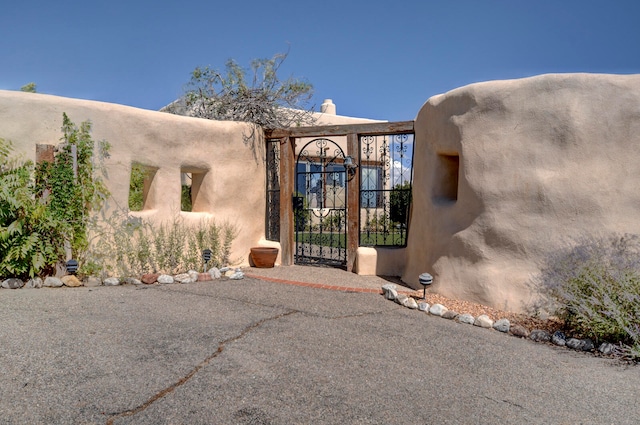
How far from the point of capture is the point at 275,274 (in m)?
8.30

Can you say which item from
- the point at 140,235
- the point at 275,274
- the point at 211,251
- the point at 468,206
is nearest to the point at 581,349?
the point at 468,206

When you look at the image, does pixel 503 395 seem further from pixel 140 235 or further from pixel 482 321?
pixel 140 235

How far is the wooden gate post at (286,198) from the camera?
918 centimetres

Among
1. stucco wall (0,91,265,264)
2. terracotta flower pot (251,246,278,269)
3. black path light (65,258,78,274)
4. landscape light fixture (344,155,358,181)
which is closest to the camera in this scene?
black path light (65,258,78,274)

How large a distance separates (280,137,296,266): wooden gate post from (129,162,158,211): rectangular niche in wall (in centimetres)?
248

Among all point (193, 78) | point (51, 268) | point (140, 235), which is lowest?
point (51, 268)

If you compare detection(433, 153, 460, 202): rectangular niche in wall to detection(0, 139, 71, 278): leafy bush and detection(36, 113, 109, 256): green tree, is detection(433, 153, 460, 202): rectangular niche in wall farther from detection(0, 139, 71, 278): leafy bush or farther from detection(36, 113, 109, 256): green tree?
detection(0, 139, 71, 278): leafy bush

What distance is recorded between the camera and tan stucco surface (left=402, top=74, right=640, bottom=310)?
18.0 feet

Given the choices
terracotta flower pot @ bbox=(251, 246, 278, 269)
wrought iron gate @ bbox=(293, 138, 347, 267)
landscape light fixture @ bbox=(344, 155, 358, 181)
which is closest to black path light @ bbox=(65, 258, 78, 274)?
terracotta flower pot @ bbox=(251, 246, 278, 269)

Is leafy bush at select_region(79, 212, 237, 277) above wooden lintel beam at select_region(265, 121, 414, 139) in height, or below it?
below

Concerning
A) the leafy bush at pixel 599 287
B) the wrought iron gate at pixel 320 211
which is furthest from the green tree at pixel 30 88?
the leafy bush at pixel 599 287

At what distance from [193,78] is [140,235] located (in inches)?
205

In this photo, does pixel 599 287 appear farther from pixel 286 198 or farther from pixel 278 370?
pixel 286 198

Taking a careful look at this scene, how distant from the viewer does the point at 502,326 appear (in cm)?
524
